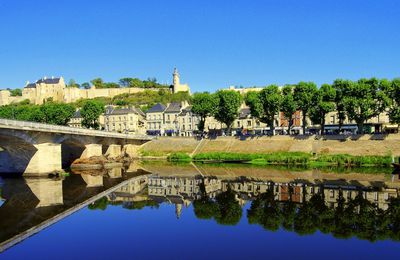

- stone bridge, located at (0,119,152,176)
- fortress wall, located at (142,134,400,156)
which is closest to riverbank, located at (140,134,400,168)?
fortress wall, located at (142,134,400,156)

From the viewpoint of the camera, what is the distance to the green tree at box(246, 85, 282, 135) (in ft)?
246

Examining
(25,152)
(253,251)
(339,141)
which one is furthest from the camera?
(339,141)

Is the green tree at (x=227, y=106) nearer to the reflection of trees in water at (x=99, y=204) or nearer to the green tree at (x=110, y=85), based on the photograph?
the reflection of trees in water at (x=99, y=204)

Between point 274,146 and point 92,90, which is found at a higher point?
point 92,90

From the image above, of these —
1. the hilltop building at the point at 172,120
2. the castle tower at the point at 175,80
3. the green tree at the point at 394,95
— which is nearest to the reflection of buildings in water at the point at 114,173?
the green tree at the point at 394,95

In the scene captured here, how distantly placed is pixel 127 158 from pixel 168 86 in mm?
124215

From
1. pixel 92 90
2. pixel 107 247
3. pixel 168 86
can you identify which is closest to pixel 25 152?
pixel 107 247

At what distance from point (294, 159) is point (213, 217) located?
36708 millimetres

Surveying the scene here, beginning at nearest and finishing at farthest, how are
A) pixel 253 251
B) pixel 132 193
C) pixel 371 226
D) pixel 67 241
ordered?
pixel 253 251 → pixel 67 241 → pixel 371 226 → pixel 132 193

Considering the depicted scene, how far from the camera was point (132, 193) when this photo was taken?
38188 mm

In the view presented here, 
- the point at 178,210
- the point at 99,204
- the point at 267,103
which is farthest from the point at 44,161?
the point at 267,103

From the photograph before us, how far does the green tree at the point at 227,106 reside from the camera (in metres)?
80.8

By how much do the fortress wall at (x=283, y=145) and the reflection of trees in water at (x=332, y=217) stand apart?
32.7 m

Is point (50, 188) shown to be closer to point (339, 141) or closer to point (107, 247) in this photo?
point (107, 247)
